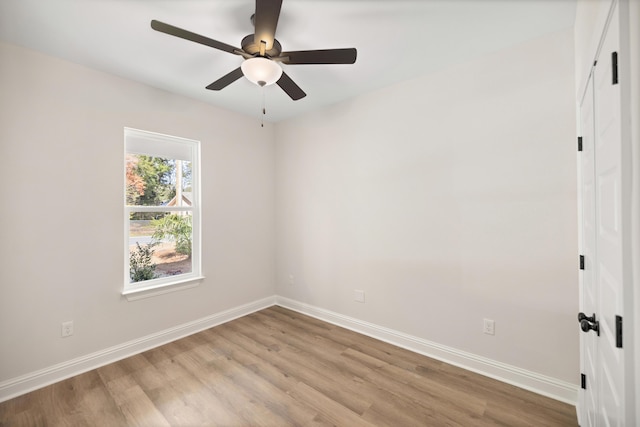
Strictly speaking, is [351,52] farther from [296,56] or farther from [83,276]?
[83,276]

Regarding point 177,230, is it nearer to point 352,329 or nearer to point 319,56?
point 352,329

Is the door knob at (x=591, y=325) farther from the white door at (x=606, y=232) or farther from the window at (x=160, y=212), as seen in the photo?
the window at (x=160, y=212)

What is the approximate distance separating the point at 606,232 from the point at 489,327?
5.20 feet

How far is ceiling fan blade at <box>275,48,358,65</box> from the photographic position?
1732 mm

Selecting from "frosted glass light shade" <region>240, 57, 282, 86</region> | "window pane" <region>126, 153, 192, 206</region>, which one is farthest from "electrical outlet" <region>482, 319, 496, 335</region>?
Answer: "window pane" <region>126, 153, 192, 206</region>

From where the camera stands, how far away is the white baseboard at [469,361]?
1.98 m

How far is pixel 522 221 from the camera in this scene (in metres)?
2.12

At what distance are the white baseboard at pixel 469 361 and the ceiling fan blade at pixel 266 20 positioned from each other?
282cm

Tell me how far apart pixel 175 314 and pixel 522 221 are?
11.4 ft

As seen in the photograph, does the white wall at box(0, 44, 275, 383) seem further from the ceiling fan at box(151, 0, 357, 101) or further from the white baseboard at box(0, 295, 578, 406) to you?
the ceiling fan at box(151, 0, 357, 101)

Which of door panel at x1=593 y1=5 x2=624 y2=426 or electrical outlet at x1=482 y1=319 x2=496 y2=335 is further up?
door panel at x1=593 y1=5 x2=624 y2=426

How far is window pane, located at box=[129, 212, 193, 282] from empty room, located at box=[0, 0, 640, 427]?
24 mm

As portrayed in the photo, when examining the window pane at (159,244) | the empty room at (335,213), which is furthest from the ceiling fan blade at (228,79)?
the window pane at (159,244)

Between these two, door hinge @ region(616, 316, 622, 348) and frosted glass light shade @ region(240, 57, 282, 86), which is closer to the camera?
door hinge @ region(616, 316, 622, 348)
